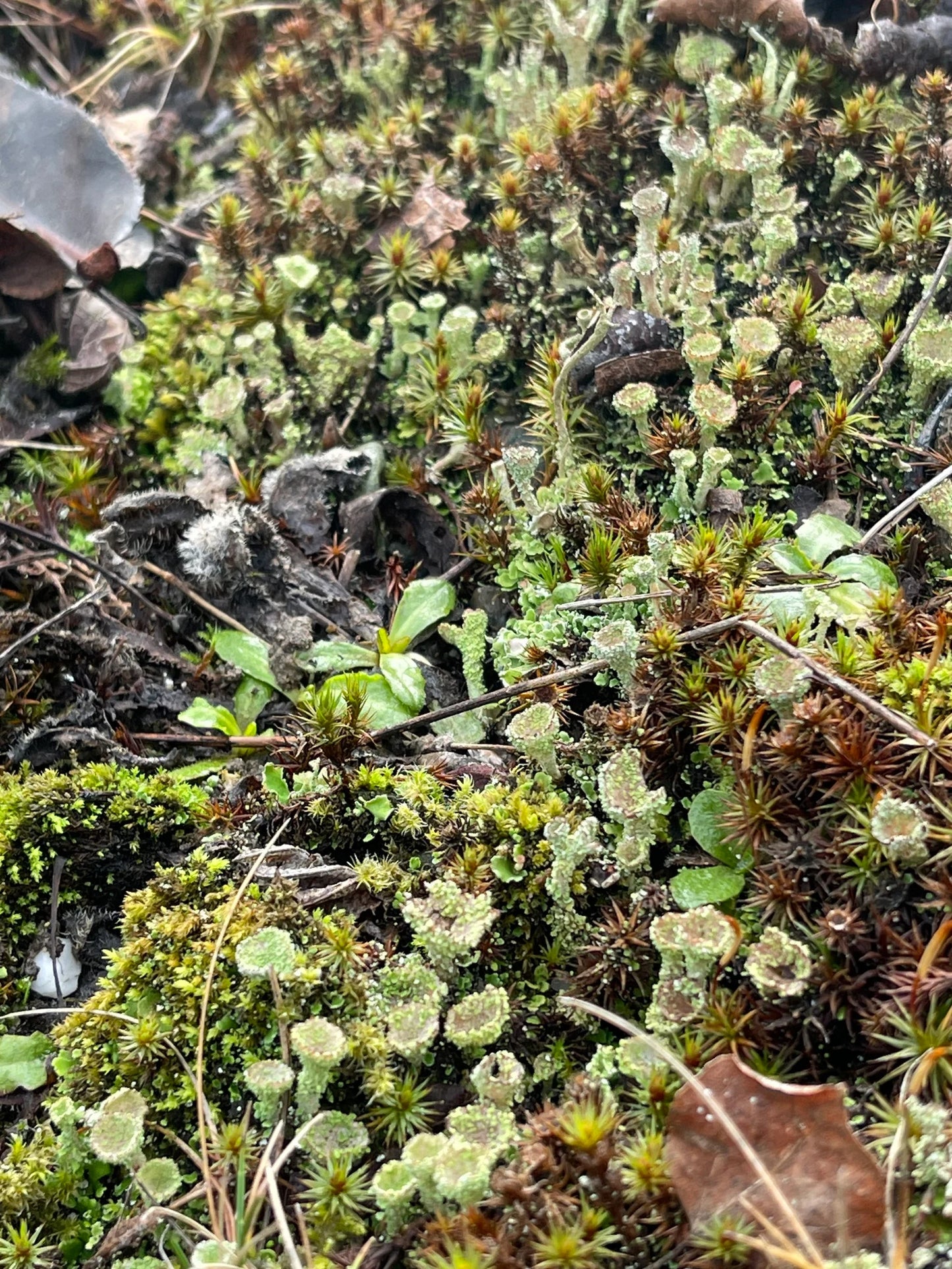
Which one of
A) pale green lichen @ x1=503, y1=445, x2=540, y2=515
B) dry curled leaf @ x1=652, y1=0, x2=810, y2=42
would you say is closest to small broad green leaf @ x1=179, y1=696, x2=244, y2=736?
pale green lichen @ x1=503, y1=445, x2=540, y2=515

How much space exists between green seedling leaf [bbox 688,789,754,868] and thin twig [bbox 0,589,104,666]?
1.89 m

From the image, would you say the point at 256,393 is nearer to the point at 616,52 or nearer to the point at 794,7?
the point at 616,52

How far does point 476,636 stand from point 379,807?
62 cm

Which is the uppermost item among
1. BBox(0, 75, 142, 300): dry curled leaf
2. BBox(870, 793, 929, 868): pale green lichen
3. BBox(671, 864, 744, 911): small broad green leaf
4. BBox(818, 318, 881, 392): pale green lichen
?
BBox(0, 75, 142, 300): dry curled leaf

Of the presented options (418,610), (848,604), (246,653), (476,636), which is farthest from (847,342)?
(246,653)

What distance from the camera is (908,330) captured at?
9.88 feet

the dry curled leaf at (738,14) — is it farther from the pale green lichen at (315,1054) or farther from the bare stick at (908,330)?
the pale green lichen at (315,1054)

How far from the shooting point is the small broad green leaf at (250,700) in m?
3.01

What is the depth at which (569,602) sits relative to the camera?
8.89 feet

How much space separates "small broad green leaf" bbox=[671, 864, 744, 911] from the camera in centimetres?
217

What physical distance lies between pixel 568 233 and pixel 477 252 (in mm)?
405

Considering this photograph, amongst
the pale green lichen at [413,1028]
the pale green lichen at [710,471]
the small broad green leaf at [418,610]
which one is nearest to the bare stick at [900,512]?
the pale green lichen at [710,471]

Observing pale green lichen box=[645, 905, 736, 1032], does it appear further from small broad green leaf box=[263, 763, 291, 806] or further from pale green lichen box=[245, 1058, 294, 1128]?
small broad green leaf box=[263, 763, 291, 806]

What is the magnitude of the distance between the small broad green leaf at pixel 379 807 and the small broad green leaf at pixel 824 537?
51.7 inches
